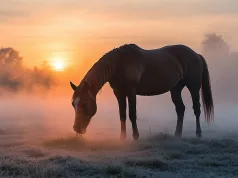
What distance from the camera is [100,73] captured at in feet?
28.8

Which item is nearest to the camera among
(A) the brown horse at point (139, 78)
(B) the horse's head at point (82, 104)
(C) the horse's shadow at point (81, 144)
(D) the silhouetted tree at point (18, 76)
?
(B) the horse's head at point (82, 104)

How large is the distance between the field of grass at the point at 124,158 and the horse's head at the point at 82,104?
48cm

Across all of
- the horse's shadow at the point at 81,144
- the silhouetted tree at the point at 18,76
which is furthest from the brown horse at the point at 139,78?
the silhouetted tree at the point at 18,76

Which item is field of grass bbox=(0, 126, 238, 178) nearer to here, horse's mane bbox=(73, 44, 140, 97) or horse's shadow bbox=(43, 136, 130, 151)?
horse's shadow bbox=(43, 136, 130, 151)

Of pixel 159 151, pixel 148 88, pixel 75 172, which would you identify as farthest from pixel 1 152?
pixel 148 88

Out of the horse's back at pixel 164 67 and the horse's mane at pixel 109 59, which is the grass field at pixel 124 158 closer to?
the horse's back at pixel 164 67

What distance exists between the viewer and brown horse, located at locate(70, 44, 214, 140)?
8523 mm

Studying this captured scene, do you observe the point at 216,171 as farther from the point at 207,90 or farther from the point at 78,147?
the point at 207,90

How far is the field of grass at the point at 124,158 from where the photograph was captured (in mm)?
5844

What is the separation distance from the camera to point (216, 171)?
6.25 m

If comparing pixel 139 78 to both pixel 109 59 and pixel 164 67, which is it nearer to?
pixel 109 59

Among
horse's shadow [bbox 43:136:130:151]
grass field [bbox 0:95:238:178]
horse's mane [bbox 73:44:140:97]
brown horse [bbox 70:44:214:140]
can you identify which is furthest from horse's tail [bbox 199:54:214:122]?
horse's shadow [bbox 43:136:130:151]

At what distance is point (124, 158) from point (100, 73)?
7.78 feet

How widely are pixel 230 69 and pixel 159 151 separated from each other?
119 ft
